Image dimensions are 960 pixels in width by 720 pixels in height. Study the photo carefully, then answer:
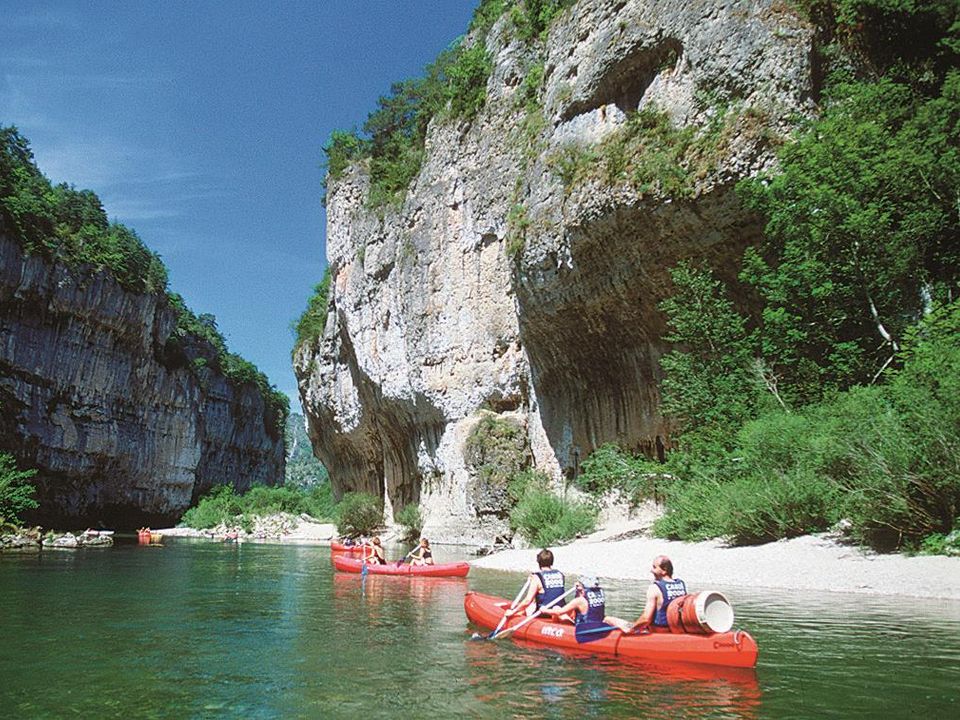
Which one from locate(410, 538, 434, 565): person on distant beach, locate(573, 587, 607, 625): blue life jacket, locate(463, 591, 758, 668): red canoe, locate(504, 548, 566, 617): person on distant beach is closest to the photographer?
locate(463, 591, 758, 668): red canoe

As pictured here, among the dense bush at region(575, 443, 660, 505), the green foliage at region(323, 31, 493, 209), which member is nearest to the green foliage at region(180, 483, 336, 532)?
the green foliage at region(323, 31, 493, 209)

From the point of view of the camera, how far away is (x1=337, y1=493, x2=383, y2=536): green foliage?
128ft

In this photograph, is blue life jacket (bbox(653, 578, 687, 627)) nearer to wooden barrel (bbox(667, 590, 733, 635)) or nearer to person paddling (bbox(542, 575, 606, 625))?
wooden barrel (bbox(667, 590, 733, 635))

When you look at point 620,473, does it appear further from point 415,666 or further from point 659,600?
point 415,666

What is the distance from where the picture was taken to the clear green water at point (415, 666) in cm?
573

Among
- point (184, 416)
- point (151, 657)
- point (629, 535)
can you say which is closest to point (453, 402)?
point (629, 535)

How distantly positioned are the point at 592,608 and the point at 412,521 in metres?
27.1

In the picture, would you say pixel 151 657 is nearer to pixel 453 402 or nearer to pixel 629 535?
pixel 629 535

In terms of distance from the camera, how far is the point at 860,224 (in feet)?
52.1

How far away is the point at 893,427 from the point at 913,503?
127cm

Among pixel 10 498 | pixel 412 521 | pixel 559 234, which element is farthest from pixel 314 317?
pixel 559 234

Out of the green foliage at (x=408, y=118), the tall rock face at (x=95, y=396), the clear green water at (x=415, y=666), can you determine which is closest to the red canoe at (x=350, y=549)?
the clear green water at (x=415, y=666)

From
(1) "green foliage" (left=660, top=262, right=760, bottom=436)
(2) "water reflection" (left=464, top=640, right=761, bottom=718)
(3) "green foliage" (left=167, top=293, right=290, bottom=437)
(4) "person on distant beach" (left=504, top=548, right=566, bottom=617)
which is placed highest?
(3) "green foliage" (left=167, top=293, right=290, bottom=437)

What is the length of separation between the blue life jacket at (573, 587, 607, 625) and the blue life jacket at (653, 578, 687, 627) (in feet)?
2.13
